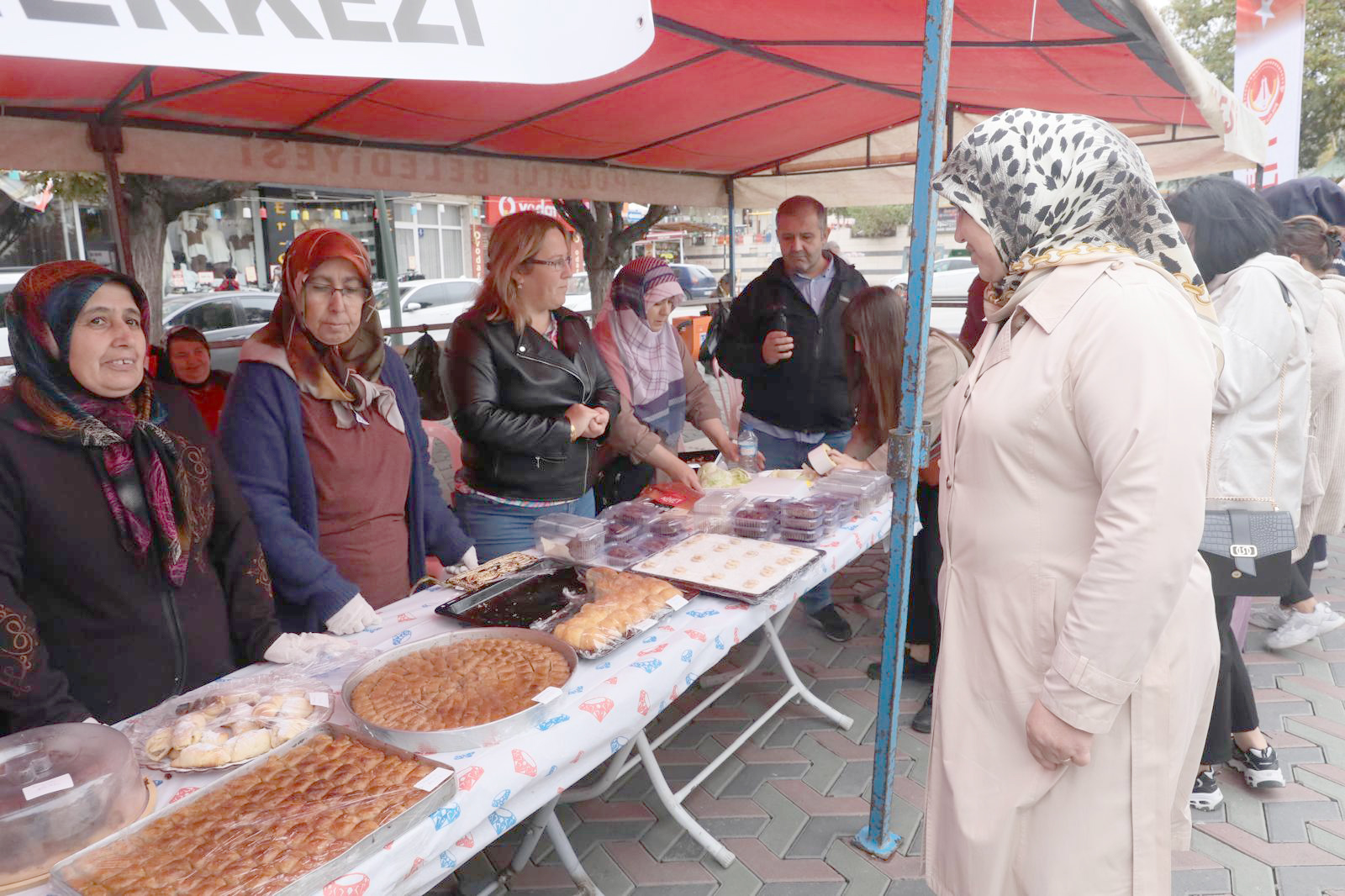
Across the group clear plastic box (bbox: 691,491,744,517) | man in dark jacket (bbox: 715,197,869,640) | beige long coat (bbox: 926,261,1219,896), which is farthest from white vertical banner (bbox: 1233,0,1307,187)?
beige long coat (bbox: 926,261,1219,896)

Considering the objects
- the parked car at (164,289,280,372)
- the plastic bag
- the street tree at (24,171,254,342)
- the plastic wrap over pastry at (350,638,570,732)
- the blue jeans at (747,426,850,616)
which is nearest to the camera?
the plastic wrap over pastry at (350,638,570,732)

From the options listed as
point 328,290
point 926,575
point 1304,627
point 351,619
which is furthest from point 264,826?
point 1304,627

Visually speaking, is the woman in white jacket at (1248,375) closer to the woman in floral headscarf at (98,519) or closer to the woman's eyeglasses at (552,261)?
the woman's eyeglasses at (552,261)

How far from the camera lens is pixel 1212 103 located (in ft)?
10.0

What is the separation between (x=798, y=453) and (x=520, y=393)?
1.76 m

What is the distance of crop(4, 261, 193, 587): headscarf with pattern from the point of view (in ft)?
5.38

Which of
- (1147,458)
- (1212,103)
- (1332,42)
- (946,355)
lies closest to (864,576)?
(946,355)

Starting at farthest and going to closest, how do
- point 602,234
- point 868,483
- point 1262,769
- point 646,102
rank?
point 602,234 → point 646,102 → point 868,483 → point 1262,769

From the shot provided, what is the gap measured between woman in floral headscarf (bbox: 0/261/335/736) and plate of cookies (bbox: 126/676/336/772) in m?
0.19

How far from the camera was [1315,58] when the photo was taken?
1975 cm

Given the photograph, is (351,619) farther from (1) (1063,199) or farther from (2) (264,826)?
(1) (1063,199)

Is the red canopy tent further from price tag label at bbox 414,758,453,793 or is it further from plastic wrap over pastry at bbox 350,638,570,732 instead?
price tag label at bbox 414,758,453,793

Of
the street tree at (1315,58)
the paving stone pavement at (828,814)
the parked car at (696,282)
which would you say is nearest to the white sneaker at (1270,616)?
the paving stone pavement at (828,814)

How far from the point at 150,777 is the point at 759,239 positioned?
45.2 meters
